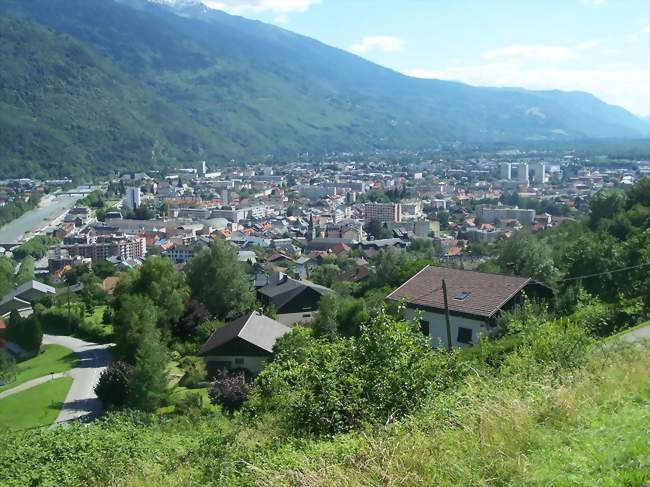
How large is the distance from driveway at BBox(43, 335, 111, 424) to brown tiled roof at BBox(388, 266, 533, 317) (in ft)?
22.1

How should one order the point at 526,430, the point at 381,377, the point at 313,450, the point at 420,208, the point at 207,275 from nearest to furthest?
1. the point at 526,430
2. the point at 313,450
3. the point at 381,377
4. the point at 207,275
5. the point at 420,208

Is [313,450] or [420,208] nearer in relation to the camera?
[313,450]

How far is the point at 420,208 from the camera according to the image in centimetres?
7550

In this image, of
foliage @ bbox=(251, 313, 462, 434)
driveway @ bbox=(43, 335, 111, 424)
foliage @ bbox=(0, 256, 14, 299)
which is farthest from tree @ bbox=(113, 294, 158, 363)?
foliage @ bbox=(0, 256, 14, 299)

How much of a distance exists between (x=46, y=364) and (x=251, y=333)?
7365mm

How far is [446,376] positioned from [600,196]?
20005 mm

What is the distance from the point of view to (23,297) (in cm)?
3222

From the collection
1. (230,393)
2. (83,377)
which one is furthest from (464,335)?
(83,377)

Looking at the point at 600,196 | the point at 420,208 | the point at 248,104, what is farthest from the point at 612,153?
the point at 600,196

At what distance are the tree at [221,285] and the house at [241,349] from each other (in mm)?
Result: 4035

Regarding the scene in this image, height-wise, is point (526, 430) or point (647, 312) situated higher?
point (526, 430)

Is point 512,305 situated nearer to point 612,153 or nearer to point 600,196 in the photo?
point 600,196

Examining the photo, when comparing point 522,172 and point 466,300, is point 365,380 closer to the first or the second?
point 466,300

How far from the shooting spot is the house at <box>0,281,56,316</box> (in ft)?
99.5
